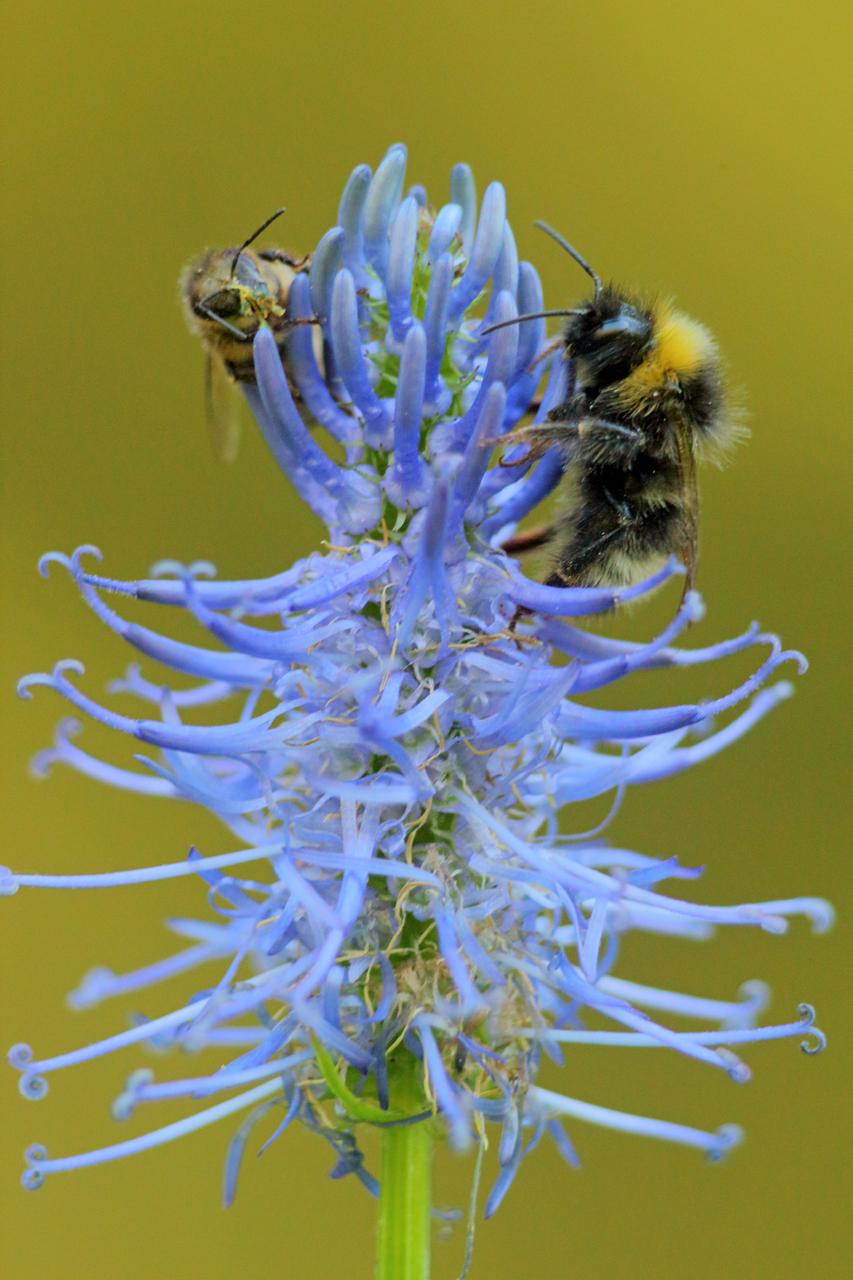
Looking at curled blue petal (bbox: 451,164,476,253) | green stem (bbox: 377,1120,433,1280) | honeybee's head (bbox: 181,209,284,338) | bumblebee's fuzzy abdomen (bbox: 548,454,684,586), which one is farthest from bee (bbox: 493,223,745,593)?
green stem (bbox: 377,1120,433,1280)

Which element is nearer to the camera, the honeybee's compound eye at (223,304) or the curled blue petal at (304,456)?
the curled blue petal at (304,456)

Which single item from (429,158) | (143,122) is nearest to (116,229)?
(143,122)

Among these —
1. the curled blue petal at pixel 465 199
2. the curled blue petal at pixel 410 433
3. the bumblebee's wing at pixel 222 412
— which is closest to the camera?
the curled blue petal at pixel 410 433

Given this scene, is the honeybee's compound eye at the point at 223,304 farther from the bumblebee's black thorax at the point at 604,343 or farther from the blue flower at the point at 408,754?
the bumblebee's black thorax at the point at 604,343

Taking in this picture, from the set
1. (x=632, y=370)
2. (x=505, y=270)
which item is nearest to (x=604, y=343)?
(x=632, y=370)

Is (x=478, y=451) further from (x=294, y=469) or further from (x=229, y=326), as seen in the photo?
(x=229, y=326)

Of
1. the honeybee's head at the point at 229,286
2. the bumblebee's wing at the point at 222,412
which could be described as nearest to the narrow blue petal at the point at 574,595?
the honeybee's head at the point at 229,286

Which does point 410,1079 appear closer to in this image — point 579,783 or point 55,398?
point 579,783

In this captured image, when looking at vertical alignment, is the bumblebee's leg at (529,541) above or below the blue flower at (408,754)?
above
